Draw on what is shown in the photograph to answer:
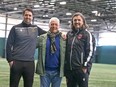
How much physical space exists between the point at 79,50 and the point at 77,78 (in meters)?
0.50

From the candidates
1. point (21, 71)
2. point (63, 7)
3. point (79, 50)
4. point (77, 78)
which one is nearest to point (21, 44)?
point (21, 71)

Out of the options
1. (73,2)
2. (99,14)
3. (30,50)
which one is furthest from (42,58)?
(99,14)

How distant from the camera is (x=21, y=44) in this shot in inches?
233

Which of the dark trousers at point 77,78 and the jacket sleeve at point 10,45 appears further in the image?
the jacket sleeve at point 10,45

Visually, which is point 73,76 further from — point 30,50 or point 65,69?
point 30,50

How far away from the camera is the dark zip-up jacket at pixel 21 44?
5906 mm

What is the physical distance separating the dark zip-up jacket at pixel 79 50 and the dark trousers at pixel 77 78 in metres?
0.09

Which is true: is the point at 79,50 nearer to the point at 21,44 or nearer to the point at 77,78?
the point at 77,78

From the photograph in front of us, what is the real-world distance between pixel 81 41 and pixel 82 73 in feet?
1.88

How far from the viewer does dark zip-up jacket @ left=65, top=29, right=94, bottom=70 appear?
5578mm

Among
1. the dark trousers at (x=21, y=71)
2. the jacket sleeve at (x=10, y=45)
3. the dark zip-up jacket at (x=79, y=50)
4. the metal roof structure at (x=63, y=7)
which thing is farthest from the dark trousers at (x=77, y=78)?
the metal roof structure at (x=63, y=7)

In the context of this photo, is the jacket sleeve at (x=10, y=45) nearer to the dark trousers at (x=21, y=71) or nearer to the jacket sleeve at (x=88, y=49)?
the dark trousers at (x=21, y=71)

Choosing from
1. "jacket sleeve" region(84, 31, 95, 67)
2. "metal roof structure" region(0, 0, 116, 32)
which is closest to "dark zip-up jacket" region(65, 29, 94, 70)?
"jacket sleeve" region(84, 31, 95, 67)

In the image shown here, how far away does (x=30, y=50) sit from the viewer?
595cm
